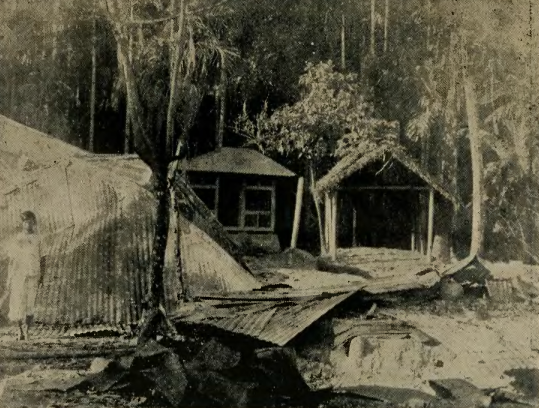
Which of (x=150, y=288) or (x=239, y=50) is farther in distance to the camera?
(x=239, y=50)

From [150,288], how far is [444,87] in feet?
7.82

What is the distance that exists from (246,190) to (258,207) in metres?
0.16

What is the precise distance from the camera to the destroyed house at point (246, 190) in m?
3.76

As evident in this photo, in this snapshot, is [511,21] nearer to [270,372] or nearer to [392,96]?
[392,96]

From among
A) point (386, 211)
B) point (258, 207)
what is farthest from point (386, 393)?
point (386, 211)

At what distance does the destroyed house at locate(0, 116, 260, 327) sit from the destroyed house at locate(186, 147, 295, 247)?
0.44ft

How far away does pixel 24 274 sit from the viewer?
11.3ft

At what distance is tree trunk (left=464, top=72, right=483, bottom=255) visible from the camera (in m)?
3.79

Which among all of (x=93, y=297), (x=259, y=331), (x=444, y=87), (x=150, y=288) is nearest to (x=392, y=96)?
(x=444, y=87)

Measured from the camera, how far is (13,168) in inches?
141

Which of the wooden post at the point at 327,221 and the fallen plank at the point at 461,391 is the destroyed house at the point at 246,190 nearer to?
the wooden post at the point at 327,221

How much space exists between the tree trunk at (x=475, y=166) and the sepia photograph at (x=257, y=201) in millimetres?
13

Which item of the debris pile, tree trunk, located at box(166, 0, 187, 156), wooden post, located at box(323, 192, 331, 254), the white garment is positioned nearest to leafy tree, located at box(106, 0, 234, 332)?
tree trunk, located at box(166, 0, 187, 156)

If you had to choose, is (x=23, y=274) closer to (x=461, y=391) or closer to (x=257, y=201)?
(x=257, y=201)
